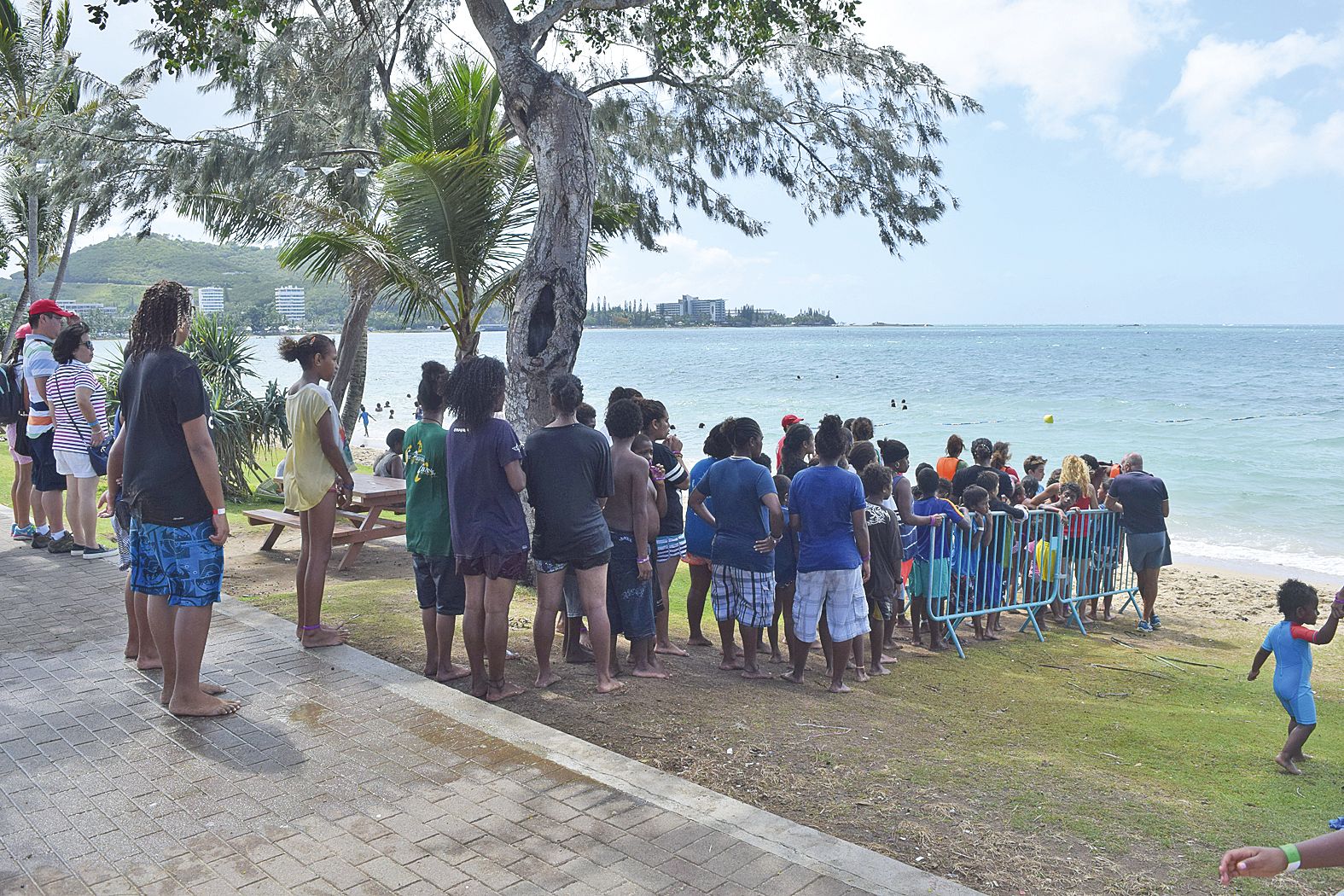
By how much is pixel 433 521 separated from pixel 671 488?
5.63ft

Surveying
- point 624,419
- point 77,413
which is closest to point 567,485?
point 624,419

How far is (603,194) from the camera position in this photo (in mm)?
11852

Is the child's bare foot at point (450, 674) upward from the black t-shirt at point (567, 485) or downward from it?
downward

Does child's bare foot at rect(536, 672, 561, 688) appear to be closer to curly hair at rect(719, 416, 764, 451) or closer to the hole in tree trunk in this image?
curly hair at rect(719, 416, 764, 451)

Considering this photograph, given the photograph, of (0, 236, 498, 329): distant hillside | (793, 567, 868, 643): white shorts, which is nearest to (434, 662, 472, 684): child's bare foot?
(793, 567, 868, 643): white shorts

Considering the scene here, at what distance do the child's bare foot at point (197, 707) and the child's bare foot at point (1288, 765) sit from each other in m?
5.83

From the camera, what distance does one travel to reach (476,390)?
218 inches

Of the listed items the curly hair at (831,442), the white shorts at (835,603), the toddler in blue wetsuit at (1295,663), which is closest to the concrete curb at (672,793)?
the white shorts at (835,603)

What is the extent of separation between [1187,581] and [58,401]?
13.2 metres

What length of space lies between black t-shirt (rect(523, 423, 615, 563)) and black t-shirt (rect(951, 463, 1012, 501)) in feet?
16.3

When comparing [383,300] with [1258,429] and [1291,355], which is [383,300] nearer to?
[1258,429]

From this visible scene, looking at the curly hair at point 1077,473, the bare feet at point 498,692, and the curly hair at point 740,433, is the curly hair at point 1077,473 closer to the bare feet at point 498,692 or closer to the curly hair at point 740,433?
the curly hair at point 740,433

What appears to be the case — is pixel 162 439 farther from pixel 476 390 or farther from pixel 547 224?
pixel 547 224

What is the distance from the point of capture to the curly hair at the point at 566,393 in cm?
578
